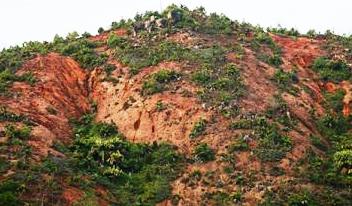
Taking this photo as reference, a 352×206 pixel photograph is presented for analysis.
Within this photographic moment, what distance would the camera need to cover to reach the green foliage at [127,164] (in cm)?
2744

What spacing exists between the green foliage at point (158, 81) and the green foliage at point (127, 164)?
392 centimetres

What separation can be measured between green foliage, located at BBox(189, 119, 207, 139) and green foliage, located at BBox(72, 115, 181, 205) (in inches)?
60.9

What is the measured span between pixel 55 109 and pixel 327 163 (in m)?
15.0

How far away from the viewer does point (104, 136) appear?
31.6 metres

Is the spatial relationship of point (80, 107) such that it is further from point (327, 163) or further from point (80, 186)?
point (327, 163)

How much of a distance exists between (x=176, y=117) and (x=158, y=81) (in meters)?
3.66

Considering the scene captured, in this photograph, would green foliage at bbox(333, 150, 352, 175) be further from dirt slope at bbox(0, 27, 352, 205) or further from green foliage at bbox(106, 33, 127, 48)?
green foliage at bbox(106, 33, 127, 48)

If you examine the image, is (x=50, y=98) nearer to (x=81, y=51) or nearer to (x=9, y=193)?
(x=81, y=51)

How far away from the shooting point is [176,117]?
32.4m

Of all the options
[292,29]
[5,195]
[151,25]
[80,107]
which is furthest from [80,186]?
[292,29]

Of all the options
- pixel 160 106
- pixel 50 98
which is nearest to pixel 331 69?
pixel 160 106

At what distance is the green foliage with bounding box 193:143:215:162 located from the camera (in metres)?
29.3

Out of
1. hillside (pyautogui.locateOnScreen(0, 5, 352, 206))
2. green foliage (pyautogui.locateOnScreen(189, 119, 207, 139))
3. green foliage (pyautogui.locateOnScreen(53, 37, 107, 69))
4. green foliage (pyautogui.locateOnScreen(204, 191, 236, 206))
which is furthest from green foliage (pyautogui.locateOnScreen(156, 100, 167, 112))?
green foliage (pyautogui.locateOnScreen(204, 191, 236, 206))

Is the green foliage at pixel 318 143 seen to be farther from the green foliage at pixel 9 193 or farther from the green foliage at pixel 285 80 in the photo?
the green foliage at pixel 9 193
